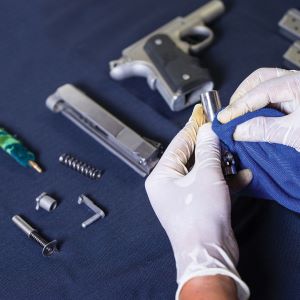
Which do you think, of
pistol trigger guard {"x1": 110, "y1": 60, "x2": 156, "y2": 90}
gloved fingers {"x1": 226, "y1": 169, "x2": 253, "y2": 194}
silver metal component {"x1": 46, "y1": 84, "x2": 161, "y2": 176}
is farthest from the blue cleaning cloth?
pistol trigger guard {"x1": 110, "y1": 60, "x2": 156, "y2": 90}

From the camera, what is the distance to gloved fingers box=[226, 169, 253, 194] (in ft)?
2.43

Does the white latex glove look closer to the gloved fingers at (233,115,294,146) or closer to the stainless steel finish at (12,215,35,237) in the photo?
the gloved fingers at (233,115,294,146)

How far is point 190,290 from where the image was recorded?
60 centimetres

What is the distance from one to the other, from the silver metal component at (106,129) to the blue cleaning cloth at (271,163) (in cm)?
19

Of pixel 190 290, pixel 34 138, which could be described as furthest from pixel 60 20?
pixel 190 290

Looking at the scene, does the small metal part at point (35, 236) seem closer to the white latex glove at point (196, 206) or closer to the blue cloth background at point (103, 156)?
the blue cloth background at point (103, 156)

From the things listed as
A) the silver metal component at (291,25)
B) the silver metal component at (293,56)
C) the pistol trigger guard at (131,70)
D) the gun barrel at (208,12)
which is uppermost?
the pistol trigger guard at (131,70)

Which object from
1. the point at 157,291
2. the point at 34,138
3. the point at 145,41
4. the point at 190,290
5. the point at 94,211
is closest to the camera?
the point at 190,290

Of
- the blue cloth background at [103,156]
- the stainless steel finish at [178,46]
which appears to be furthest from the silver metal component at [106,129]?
the stainless steel finish at [178,46]

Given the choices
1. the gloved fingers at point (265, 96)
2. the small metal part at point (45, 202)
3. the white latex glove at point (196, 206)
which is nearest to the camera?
the white latex glove at point (196, 206)

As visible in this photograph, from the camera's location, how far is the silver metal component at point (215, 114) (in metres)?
0.75

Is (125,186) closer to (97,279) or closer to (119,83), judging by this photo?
(97,279)

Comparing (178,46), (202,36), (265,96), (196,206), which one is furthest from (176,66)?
(196,206)

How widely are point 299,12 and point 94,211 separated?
0.74m
